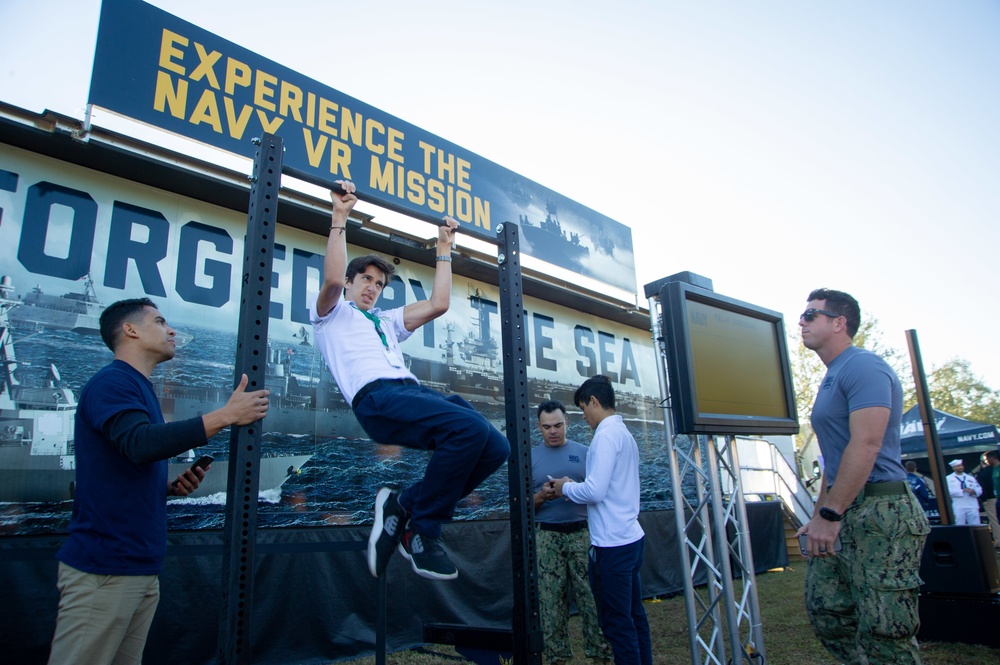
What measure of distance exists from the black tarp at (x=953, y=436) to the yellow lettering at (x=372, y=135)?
38.9 ft

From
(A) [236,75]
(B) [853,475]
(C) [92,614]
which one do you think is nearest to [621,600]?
(B) [853,475]

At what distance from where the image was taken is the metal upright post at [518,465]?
8.78ft

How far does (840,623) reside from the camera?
111 inches

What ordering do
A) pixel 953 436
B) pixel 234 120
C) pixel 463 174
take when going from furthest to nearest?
pixel 953 436 < pixel 463 174 < pixel 234 120

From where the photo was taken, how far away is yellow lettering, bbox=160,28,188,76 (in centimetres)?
409

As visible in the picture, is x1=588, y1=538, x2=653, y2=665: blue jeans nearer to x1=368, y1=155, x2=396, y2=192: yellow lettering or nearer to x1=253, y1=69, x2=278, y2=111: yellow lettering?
x1=368, y1=155, x2=396, y2=192: yellow lettering

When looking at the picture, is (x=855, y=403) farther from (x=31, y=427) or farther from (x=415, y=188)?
(x=31, y=427)

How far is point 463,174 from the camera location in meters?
5.86

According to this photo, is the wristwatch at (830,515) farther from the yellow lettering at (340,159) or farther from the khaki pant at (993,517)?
the khaki pant at (993,517)

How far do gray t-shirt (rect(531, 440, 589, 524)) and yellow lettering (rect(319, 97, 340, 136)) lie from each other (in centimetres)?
305

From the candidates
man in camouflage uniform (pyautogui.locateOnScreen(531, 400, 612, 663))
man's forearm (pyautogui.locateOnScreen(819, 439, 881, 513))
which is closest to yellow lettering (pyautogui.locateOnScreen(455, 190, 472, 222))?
man in camouflage uniform (pyautogui.locateOnScreen(531, 400, 612, 663))

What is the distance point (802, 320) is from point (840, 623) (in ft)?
4.83

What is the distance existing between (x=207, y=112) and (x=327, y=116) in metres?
0.94

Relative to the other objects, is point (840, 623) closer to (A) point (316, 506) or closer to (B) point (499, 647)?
(B) point (499, 647)
